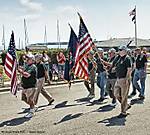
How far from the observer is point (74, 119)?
913 cm

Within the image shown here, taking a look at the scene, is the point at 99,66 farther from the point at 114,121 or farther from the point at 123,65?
the point at 114,121

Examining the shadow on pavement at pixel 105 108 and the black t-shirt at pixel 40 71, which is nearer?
the shadow on pavement at pixel 105 108

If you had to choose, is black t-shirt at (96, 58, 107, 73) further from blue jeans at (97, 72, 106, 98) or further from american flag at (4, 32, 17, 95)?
american flag at (4, 32, 17, 95)

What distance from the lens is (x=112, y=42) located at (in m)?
79.2

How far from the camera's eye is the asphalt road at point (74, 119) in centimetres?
784

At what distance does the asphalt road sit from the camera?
7844mm

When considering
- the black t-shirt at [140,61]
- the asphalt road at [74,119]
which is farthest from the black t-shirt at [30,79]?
the black t-shirt at [140,61]

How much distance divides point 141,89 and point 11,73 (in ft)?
15.7

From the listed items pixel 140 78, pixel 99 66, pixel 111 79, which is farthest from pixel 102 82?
pixel 140 78

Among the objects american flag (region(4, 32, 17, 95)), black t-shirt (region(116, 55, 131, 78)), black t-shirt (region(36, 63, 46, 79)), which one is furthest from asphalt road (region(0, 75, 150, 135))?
black t-shirt (region(116, 55, 131, 78))

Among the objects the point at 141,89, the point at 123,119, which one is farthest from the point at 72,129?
the point at 141,89

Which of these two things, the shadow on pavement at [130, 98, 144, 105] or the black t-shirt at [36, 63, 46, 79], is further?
the shadow on pavement at [130, 98, 144, 105]

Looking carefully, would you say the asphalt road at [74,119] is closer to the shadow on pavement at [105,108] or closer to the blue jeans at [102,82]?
the shadow on pavement at [105,108]

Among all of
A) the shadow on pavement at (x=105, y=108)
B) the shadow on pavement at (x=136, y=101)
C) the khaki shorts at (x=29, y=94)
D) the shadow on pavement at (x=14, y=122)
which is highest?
the khaki shorts at (x=29, y=94)
